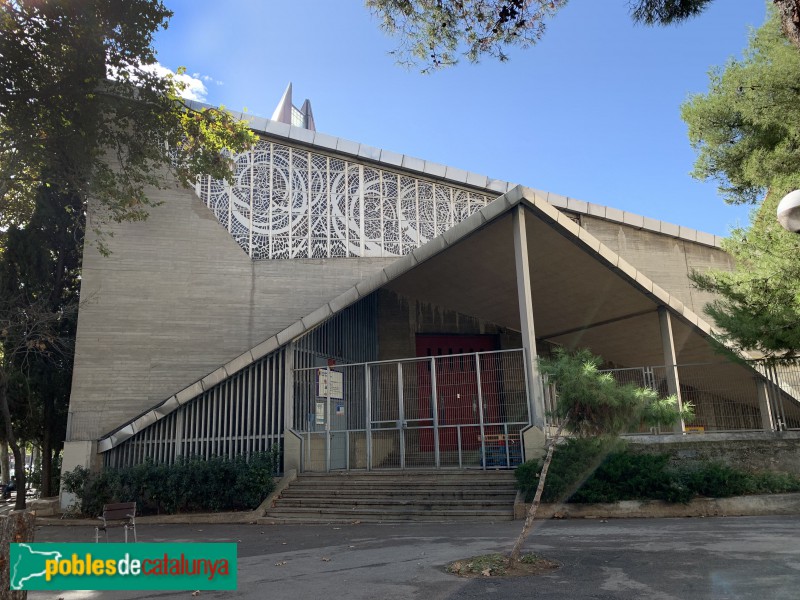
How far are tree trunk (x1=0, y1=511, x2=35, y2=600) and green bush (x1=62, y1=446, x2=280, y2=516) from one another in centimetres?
833

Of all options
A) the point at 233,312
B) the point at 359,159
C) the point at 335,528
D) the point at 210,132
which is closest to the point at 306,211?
the point at 359,159

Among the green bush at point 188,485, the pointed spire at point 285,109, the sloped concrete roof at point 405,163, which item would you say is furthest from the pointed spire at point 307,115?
the green bush at point 188,485

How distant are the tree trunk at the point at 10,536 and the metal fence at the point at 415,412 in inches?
356

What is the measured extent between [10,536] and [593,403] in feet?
17.6

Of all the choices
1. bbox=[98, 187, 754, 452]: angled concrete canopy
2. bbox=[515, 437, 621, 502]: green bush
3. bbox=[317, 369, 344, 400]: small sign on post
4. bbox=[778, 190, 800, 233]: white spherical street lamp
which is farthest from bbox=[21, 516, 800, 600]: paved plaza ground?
bbox=[98, 187, 754, 452]: angled concrete canopy

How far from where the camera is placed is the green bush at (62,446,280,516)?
40.2ft

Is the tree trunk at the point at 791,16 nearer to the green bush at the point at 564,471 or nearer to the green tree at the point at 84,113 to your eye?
the green bush at the point at 564,471

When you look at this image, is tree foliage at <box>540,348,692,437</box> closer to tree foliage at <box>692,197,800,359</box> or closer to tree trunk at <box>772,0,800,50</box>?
tree trunk at <box>772,0,800,50</box>

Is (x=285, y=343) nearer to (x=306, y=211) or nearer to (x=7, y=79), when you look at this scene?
(x=306, y=211)

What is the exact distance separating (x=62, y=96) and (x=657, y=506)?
493 inches

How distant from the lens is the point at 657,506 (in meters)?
9.84

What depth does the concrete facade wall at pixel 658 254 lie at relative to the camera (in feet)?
57.2

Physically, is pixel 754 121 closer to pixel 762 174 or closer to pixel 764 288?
pixel 762 174

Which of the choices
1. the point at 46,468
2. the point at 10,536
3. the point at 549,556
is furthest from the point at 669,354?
the point at 46,468
